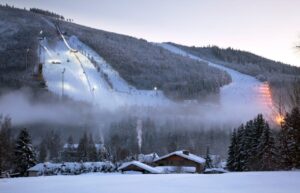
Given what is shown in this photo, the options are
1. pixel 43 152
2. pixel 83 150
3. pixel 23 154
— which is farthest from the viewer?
pixel 43 152

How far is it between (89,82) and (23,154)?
98718mm

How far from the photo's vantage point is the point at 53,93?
13150 cm

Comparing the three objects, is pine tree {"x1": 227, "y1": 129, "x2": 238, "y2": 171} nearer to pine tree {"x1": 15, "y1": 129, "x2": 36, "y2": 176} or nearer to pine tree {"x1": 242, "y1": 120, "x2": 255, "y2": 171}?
pine tree {"x1": 242, "y1": 120, "x2": 255, "y2": 171}

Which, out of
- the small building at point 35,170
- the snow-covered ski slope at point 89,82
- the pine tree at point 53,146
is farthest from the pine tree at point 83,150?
the small building at point 35,170

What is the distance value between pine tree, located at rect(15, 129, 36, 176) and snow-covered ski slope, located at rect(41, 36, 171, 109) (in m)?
62.4

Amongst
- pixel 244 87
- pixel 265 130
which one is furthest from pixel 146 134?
pixel 265 130

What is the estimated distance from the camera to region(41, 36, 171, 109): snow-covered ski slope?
13788cm

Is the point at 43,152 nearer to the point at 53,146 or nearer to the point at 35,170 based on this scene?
the point at 53,146

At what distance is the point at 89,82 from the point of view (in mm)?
158875

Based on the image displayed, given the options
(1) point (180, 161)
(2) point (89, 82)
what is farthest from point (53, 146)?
(1) point (180, 161)

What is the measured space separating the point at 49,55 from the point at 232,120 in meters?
69.3

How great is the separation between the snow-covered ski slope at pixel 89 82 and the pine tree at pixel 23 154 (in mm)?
62431

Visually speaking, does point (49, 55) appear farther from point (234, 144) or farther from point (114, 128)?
point (234, 144)

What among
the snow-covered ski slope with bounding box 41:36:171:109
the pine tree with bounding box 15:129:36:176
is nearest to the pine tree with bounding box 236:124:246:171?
the pine tree with bounding box 15:129:36:176
